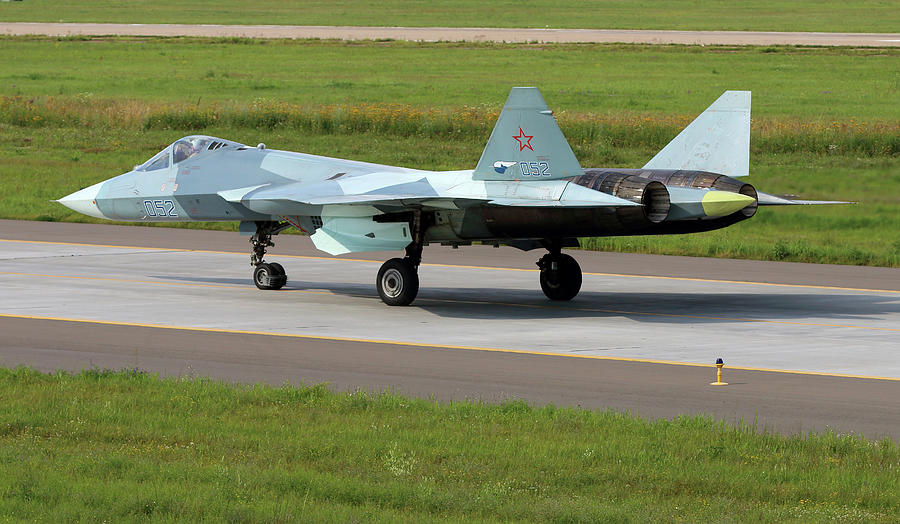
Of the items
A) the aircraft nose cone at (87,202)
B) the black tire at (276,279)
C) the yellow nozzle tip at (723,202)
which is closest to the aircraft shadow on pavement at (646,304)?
the black tire at (276,279)

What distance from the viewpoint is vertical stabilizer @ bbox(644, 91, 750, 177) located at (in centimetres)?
2170

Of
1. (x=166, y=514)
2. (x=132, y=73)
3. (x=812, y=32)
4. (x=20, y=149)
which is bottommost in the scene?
(x=166, y=514)

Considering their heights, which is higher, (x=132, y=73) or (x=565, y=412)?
(x=132, y=73)

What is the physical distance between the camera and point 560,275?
2377 centimetres

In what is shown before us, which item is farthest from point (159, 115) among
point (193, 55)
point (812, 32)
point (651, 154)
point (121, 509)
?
point (812, 32)

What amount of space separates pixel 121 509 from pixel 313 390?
4.80m

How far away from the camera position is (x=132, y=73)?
Result: 2970 inches

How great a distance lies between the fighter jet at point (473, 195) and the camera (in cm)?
2055

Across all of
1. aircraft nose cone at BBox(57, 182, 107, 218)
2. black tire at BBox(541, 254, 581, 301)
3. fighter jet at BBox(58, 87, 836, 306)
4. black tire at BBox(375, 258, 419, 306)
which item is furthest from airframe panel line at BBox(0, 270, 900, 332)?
aircraft nose cone at BBox(57, 182, 107, 218)

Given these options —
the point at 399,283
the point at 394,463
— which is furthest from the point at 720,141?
the point at 394,463

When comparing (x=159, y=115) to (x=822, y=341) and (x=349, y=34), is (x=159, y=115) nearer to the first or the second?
(x=822, y=341)

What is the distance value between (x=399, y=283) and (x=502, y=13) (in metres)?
105

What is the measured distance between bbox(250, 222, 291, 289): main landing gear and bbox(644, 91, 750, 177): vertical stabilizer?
23.5 feet

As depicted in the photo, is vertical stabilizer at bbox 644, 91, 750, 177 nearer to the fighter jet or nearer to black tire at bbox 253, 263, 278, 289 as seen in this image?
the fighter jet
